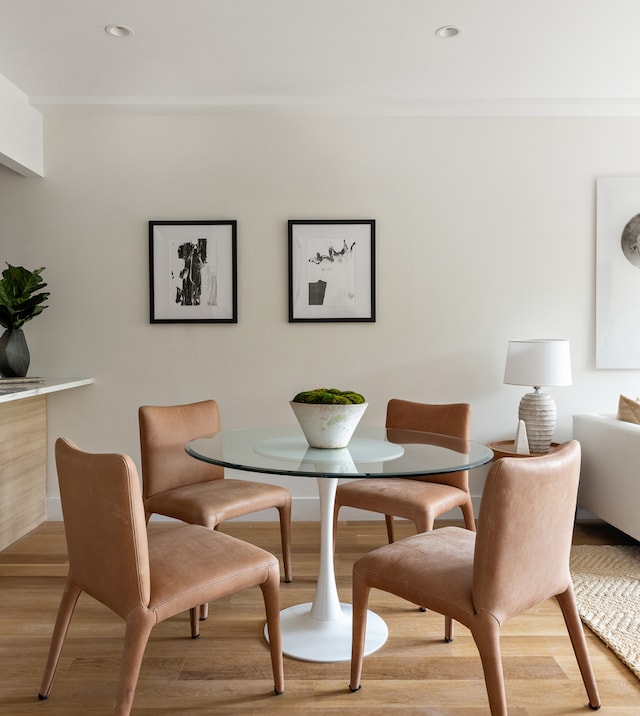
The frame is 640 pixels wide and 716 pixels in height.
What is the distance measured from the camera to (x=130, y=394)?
3.82 m

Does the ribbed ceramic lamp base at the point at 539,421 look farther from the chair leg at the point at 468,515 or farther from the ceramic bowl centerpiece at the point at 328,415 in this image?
the ceramic bowl centerpiece at the point at 328,415

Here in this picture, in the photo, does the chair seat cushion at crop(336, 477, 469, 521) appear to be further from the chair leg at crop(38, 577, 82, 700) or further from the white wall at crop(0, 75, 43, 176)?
the white wall at crop(0, 75, 43, 176)

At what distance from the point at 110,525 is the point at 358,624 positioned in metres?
0.84

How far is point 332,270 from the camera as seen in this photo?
3.80 metres

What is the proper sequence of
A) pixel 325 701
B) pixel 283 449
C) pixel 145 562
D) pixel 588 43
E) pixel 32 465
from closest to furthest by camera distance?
pixel 145 562 < pixel 325 701 < pixel 283 449 < pixel 588 43 < pixel 32 465

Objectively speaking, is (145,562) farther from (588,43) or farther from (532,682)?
(588,43)

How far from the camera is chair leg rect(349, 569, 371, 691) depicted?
1.92m

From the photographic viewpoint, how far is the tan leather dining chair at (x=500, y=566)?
1.57 metres

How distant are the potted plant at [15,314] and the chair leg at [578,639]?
2.99m

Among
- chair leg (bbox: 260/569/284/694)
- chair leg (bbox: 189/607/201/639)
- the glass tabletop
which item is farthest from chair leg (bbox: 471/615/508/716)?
chair leg (bbox: 189/607/201/639)

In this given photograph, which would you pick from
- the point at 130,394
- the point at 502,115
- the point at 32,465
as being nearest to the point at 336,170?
the point at 502,115

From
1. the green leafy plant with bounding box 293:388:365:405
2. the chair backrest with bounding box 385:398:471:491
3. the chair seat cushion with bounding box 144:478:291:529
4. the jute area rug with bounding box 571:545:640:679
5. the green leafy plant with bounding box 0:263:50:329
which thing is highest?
the green leafy plant with bounding box 0:263:50:329

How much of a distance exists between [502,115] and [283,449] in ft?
8.97

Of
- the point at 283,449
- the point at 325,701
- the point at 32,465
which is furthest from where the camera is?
the point at 32,465
